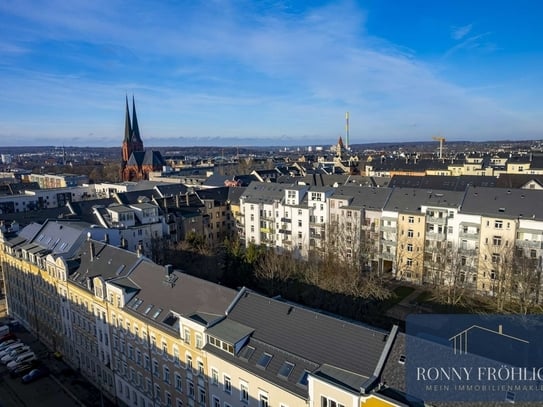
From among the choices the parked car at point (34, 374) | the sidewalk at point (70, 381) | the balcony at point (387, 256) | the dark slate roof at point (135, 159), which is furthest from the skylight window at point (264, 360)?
the dark slate roof at point (135, 159)

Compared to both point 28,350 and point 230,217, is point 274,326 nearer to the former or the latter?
point 28,350

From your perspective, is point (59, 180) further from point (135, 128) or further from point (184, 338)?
point (184, 338)

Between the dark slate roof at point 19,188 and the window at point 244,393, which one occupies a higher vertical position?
the dark slate roof at point 19,188

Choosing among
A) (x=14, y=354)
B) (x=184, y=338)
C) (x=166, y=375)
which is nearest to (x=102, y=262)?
(x=166, y=375)

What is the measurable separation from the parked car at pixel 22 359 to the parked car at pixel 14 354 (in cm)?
63

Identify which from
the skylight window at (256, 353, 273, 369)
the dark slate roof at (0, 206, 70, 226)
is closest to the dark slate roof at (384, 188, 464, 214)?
the skylight window at (256, 353, 273, 369)

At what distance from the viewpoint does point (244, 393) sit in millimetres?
25281

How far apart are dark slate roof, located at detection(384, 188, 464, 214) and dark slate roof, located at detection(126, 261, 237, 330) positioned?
40.9 metres

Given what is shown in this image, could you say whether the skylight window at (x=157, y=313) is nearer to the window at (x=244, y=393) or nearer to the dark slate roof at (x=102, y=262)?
the dark slate roof at (x=102, y=262)

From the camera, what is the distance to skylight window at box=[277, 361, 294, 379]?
23203 millimetres

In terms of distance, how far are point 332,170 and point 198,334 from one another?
126m

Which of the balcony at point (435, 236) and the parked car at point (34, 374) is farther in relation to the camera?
the balcony at point (435, 236)

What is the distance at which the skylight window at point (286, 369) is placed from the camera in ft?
76.1

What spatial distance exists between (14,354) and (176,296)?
26850mm
